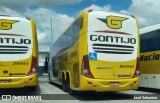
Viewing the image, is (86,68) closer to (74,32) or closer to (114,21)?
(114,21)

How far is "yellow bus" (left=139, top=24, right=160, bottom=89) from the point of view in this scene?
16734 mm

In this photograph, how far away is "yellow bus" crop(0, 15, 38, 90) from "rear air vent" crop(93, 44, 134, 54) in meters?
3.27

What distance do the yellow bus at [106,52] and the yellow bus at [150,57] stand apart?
8.99ft

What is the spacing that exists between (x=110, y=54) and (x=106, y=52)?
18 centimetres

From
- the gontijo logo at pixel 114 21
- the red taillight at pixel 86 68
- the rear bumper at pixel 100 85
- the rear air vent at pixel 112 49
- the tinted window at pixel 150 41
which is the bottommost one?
the rear bumper at pixel 100 85

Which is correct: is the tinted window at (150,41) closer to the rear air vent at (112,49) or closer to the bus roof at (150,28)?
the bus roof at (150,28)

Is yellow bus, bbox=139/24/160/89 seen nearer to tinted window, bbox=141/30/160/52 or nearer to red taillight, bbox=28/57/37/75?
tinted window, bbox=141/30/160/52

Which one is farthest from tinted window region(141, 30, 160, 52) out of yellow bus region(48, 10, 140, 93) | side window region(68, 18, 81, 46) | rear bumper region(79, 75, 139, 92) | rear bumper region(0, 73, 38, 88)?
rear bumper region(0, 73, 38, 88)

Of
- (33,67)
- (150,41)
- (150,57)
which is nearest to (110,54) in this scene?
(33,67)

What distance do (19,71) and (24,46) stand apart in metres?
1.11

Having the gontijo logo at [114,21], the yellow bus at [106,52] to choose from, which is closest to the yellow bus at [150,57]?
the yellow bus at [106,52]

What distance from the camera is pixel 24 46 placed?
15461 mm

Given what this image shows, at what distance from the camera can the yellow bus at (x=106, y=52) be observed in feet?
44.4

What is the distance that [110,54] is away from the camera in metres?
13.9
